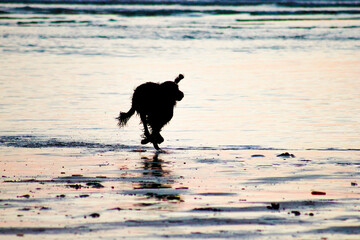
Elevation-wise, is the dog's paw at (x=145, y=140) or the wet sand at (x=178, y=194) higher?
the wet sand at (x=178, y=194)

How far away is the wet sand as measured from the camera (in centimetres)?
621

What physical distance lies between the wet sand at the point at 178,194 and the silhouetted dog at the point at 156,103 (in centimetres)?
46

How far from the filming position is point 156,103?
37.6 feet

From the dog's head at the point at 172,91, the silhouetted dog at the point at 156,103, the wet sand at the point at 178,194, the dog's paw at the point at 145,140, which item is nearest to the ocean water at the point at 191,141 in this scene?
the wet sand at the point at 178,194

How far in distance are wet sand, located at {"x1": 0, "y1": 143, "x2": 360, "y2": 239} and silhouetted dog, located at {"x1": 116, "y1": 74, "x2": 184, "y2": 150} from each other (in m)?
0.46

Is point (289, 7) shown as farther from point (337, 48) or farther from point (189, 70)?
point (189, 70)

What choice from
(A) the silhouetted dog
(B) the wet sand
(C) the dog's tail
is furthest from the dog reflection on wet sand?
(C) the dog's tail

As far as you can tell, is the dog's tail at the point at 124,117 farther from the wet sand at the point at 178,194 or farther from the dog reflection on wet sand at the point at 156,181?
the dog reflection on wet sand at the point at 156,181

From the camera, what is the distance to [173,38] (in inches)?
1427

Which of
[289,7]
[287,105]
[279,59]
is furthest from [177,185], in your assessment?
[289,7]

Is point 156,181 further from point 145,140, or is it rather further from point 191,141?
point 191,141

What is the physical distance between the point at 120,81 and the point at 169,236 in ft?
48.1

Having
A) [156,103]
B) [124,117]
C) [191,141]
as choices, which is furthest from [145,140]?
[124,117]

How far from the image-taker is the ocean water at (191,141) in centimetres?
664
